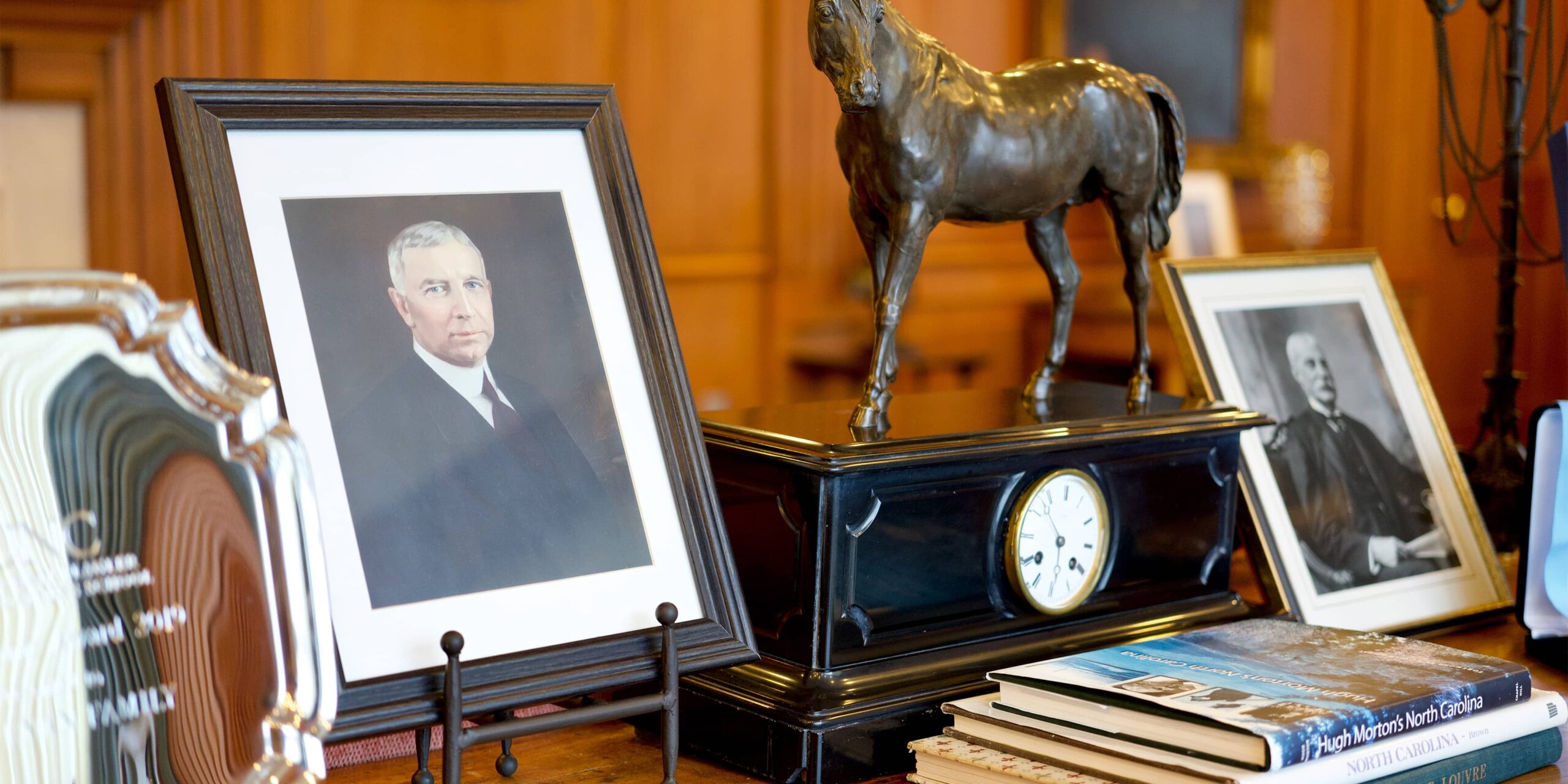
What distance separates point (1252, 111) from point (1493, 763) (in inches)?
177

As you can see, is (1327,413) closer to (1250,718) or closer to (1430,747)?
(1430,747)

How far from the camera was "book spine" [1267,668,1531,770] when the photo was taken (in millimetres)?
922

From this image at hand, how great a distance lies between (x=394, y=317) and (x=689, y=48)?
3309 mm

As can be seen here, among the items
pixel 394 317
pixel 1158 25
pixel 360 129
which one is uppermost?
pixel 1158 25

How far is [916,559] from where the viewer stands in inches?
45.3

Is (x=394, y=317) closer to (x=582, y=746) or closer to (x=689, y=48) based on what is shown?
(x=582, y=746)

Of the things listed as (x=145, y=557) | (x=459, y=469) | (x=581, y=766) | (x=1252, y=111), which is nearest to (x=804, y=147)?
(x=1252, y=111)

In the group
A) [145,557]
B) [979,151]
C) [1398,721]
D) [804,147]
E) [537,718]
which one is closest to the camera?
[145,557]

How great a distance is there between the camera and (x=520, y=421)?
942 millimetres

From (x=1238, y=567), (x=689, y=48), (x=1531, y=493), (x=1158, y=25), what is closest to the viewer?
(x=1531, y=493)

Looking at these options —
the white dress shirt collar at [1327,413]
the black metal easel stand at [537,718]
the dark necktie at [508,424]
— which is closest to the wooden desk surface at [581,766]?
the black metal easel stand at [537,718]

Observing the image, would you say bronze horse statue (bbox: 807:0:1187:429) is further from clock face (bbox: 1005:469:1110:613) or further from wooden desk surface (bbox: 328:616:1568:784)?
Result: wooden desk surface (bbox: 328:616:1568:784)

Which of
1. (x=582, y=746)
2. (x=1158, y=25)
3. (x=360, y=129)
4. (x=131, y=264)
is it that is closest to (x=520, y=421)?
(x=360, y=129)

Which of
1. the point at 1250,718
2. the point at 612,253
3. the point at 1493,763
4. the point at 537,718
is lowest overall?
the point at 1493,763
